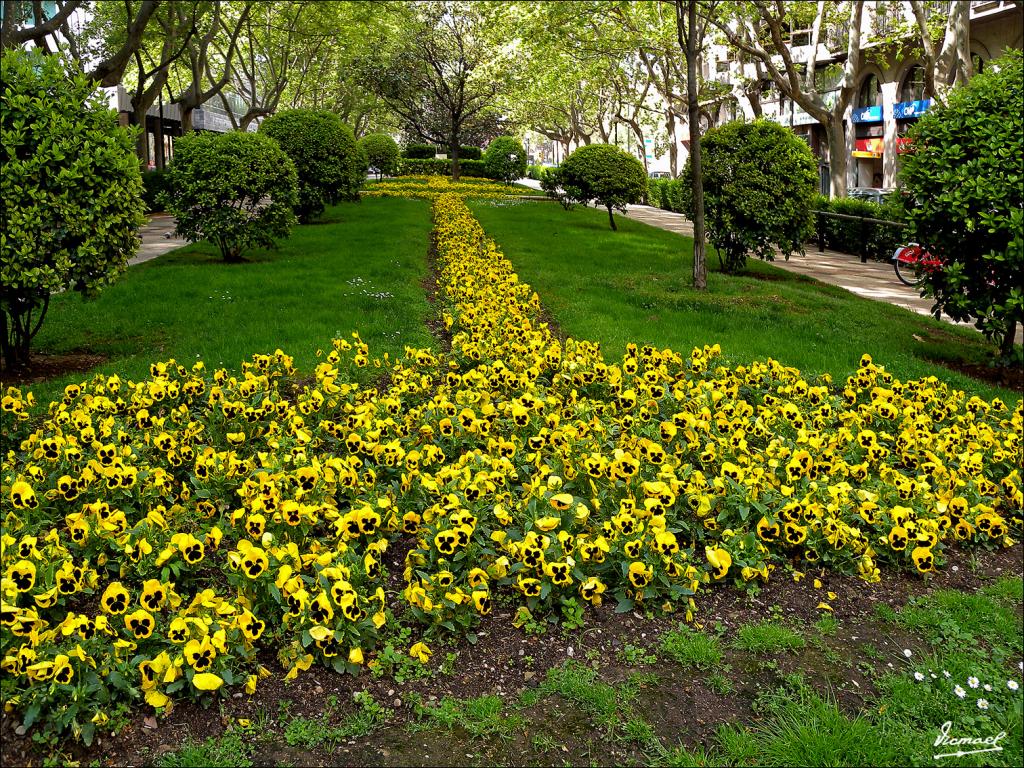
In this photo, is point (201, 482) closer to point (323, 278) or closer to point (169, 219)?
point (323, 278)

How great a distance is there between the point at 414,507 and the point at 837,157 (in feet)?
65.8

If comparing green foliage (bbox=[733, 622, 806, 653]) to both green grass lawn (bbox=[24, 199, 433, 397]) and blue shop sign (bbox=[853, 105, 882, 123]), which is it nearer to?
green grass lawn (bbox=[24, 199, 433, 397])

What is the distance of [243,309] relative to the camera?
9.34 metres

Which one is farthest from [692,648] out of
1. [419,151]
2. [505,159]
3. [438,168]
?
[419,151]

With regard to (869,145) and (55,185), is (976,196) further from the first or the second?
(869,145)

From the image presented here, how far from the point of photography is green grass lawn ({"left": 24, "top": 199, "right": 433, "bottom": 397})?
303 inches

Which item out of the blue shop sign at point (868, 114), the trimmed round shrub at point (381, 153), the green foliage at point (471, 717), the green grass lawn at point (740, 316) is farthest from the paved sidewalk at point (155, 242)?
the blue shop sign at point (868, 114)

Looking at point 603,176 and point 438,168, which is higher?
point 438,168

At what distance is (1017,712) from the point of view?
2936mm

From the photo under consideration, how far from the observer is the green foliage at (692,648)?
3246 millimetres

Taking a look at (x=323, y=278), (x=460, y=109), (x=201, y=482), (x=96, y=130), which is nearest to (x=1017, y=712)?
(x=201, y=482)

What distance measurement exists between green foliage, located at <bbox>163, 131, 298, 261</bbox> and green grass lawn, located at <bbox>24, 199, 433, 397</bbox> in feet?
1.56

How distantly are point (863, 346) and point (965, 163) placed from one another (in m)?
1.90

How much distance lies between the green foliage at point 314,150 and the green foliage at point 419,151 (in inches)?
1277
